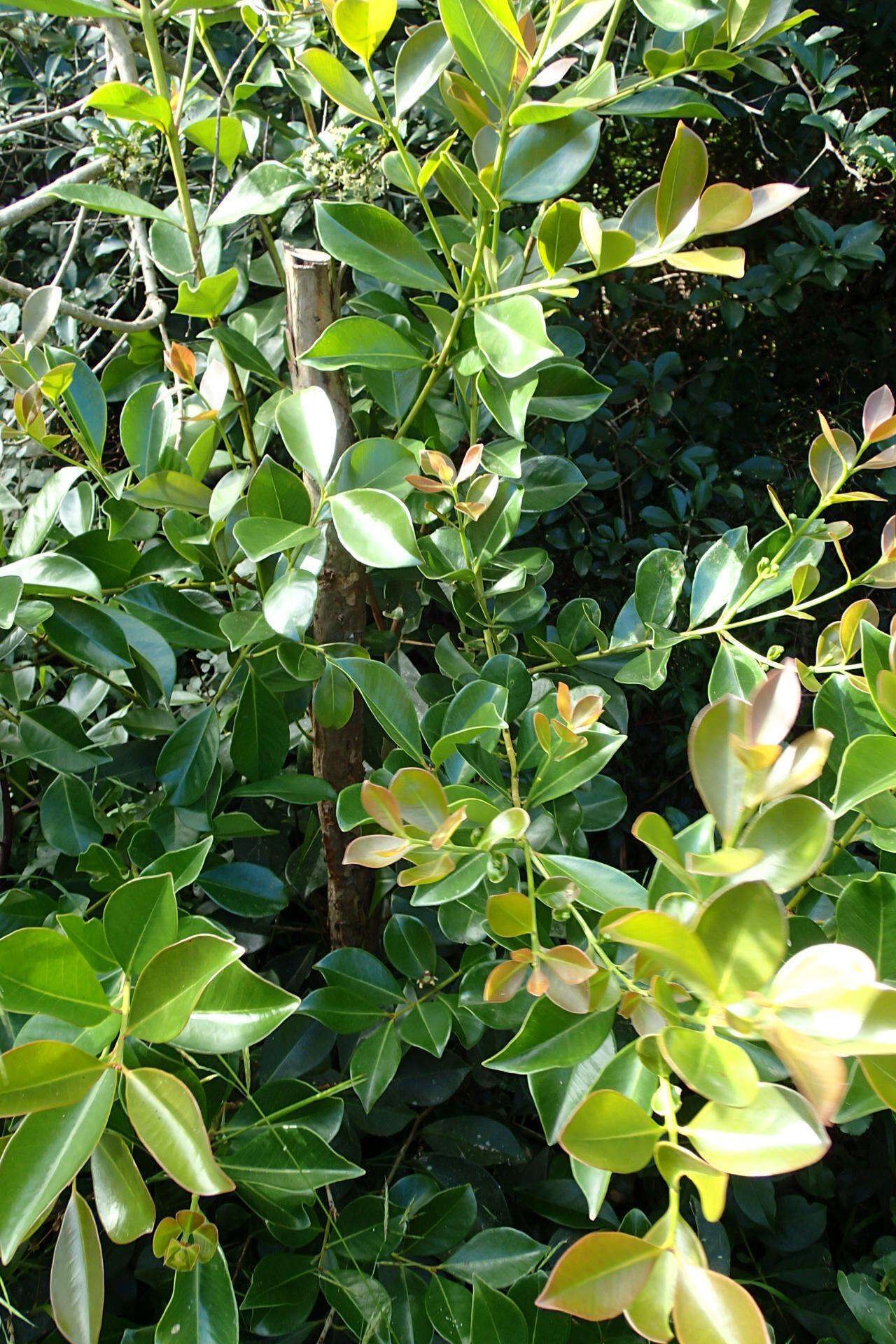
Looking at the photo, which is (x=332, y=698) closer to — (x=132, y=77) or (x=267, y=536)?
(x=267, y=536)

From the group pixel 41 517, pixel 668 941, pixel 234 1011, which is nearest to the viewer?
pixel 668 941

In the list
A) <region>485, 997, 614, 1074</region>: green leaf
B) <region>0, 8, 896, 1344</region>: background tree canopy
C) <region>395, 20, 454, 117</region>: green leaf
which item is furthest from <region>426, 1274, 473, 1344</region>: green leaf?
<region>395, 20, 454, 117</region>: green leaf

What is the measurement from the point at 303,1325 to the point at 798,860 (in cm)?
60

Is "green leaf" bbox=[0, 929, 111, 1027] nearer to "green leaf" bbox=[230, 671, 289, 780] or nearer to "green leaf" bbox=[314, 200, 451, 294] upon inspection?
"green leaf" bbox=[230, 671, 289, 780]

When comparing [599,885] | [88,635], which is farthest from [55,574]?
[599,885]

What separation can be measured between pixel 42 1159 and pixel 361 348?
50 cm

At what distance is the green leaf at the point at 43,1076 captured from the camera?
353 mm

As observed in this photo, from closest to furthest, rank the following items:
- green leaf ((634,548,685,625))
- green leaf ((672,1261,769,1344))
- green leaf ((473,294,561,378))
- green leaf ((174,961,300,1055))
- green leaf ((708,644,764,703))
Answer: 1. green leaf ((672,1261,769,1344))
2. green leaf ((174,961,300,1055))
3. green leaf ((473,294,561,378))
4. green leaf ((708,644,764,703))
5. green leaf ((634,548,685,625))

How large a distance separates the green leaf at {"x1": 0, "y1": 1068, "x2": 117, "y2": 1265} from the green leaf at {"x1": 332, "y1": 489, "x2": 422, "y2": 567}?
1.02 feet

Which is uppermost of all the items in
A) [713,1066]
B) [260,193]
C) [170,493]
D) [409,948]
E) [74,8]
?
[74,8]

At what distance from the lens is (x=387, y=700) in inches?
24.3

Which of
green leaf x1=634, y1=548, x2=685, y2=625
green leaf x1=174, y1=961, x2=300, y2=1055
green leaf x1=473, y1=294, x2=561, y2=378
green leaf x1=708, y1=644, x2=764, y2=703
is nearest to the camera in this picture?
green leaf x1=174, y1=961, x2=300, y2=1055

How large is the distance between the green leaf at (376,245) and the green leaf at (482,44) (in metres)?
0.12

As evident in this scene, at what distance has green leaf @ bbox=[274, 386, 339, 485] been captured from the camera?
62cm
